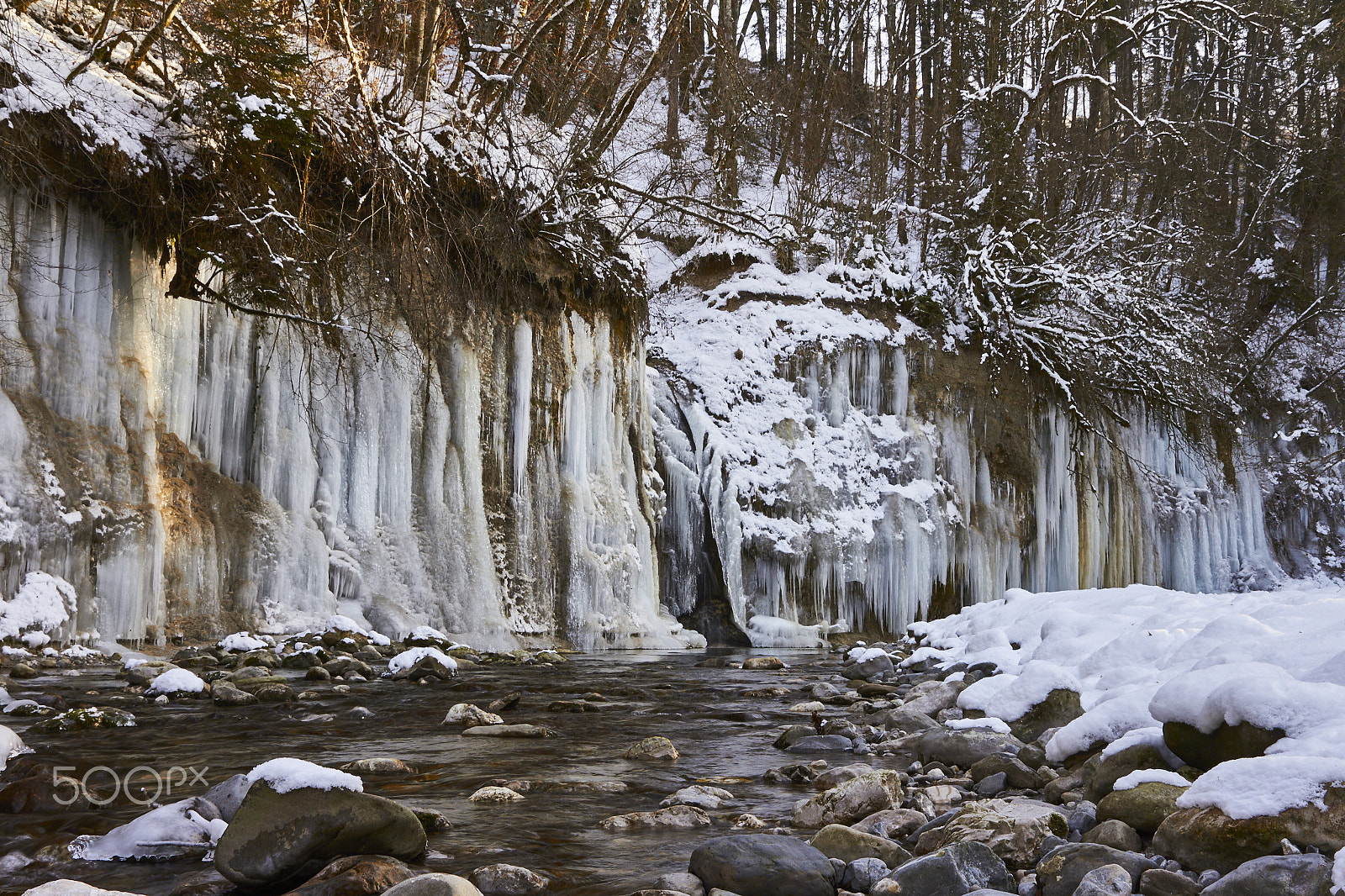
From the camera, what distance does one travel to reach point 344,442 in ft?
30.1

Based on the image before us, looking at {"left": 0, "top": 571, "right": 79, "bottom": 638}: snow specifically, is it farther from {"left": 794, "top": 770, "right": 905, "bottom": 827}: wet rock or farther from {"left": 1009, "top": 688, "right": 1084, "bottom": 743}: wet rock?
{"left": 1009, "top": 688, "right": 1084, "bottom": 743}: wet rock

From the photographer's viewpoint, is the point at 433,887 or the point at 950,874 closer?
the point at 433,887

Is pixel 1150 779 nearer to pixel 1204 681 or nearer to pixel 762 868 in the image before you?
pixel 1204 681

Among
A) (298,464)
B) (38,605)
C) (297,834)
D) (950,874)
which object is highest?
(298,464)

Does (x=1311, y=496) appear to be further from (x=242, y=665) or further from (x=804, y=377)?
(x=242, y=665)

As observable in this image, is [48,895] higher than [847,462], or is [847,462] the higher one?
[847,462]

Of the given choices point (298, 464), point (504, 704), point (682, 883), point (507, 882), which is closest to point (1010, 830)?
point (682, 883)

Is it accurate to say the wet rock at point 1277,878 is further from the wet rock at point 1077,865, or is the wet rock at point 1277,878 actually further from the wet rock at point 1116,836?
the wet rock at point 1116,836

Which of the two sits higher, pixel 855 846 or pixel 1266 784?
pixel 1266 784

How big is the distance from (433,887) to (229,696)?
12.0ft

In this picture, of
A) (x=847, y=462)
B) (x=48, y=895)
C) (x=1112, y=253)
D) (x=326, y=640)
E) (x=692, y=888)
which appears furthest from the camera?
(x=1112, y=253)

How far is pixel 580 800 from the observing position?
3258 mm

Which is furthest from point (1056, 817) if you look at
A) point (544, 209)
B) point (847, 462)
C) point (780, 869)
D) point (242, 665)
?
point (847, 462)

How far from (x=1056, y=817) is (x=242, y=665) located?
18.0ft
